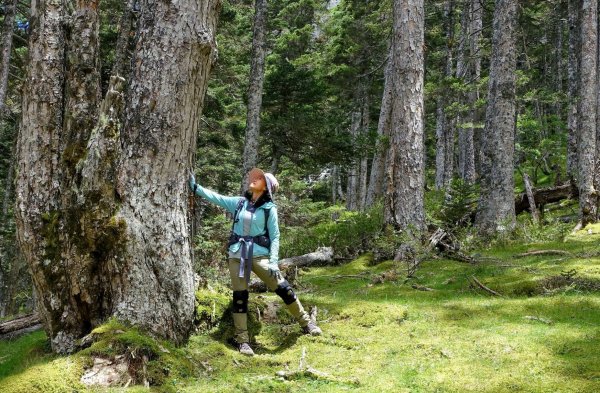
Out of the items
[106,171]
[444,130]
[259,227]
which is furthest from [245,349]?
[444,130]

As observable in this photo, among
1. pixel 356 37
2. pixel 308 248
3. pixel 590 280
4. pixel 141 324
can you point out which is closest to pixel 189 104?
pixel 141 324

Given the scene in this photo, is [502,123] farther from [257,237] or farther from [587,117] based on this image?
[257,237]

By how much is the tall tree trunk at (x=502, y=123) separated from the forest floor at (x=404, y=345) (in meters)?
3.47

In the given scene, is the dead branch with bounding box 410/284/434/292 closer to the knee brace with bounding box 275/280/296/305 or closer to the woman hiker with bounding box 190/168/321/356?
the woman hiker with bounding box 190/168/321/356

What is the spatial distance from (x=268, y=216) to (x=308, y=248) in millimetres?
7798

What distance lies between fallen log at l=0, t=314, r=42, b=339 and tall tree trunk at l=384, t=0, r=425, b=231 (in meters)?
7.24

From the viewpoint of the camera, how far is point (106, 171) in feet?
16.8

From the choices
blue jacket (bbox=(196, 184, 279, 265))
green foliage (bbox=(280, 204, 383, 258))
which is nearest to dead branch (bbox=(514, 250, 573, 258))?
green foliage (bbox=(280, 204, 383, 258))

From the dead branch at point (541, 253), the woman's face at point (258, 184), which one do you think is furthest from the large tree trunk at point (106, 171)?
the dead branch at point (541, 253)

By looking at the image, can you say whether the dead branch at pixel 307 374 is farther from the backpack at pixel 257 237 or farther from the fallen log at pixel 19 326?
the fallen log at pixel 19 326

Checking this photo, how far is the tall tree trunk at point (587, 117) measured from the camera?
1315cm

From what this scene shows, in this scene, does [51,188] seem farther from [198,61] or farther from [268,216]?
[268,216]

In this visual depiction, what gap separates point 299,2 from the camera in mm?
33531

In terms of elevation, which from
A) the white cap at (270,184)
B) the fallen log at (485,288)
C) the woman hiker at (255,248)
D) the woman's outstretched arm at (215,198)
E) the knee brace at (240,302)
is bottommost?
the fallen log at (485,288)
